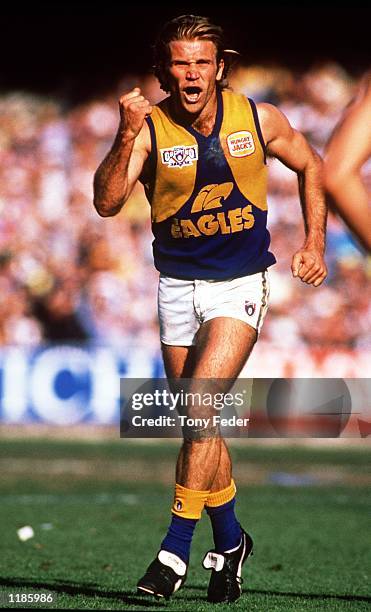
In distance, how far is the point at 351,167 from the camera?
309 centimetres

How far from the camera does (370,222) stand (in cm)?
313

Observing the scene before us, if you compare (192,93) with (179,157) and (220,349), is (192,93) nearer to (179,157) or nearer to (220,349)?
(179,157)

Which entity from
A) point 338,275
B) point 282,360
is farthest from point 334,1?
point 282,360

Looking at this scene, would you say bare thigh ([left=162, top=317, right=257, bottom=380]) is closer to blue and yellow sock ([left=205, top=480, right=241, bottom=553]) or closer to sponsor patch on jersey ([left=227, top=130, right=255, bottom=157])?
blue and yellow sock ([left=205, top=480, right=241, bottom=553])

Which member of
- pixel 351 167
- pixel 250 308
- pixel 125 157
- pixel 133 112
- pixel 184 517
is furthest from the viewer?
pixel 250 308

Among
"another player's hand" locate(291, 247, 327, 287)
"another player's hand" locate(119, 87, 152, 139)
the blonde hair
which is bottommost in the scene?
"another player's hand" locate(291, 247, 327, 287)

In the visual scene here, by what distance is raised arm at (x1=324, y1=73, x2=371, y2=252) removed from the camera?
307cm

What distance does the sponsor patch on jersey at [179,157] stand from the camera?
19.1ft

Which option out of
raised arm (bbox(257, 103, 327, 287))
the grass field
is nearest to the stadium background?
the grass field

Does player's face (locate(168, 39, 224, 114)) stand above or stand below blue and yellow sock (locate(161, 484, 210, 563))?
above

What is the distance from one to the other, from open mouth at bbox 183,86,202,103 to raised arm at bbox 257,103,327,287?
1.25 feet

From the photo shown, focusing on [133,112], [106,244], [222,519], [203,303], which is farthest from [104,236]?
[133,112]

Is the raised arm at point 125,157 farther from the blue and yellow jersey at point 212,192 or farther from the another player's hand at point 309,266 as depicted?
the another player's hand at point 309,266

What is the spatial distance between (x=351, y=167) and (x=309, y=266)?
260cm
